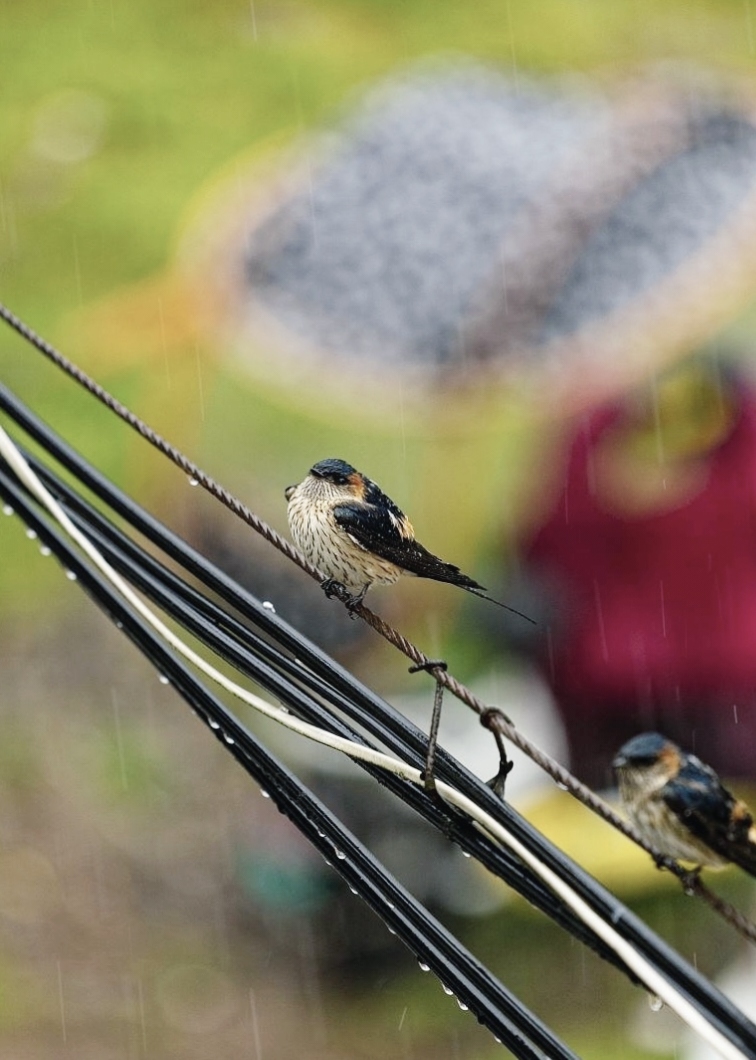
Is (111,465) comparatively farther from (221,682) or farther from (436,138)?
(221,682)

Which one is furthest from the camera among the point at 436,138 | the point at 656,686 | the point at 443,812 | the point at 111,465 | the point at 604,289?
the point at 436,138

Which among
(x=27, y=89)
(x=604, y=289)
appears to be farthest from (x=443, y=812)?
(x=27, y=89)

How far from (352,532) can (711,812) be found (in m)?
0.99

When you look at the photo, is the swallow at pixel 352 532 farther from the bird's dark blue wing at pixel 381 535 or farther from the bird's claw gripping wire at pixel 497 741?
the bird's claw gripping wire at pixel 497 741

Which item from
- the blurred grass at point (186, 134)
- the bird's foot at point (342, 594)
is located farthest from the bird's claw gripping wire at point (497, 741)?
the blurred grass at point (186, 134)

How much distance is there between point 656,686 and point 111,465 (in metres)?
3.27

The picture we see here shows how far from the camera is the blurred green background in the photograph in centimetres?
764

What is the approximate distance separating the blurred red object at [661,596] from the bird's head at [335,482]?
15.3 ft

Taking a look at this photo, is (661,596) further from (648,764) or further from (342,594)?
(342,594)

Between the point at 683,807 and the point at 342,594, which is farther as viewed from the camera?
the point at 683,807

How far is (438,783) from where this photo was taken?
2285 mm

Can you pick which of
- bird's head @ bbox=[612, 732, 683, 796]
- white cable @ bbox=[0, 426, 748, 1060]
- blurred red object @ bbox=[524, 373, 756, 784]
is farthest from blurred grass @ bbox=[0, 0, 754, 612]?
white cable @ bbox=[0, 426, 748, 1060]

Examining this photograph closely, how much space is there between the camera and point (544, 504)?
7941 millimetres

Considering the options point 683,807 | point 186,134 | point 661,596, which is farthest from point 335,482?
point 186,134
